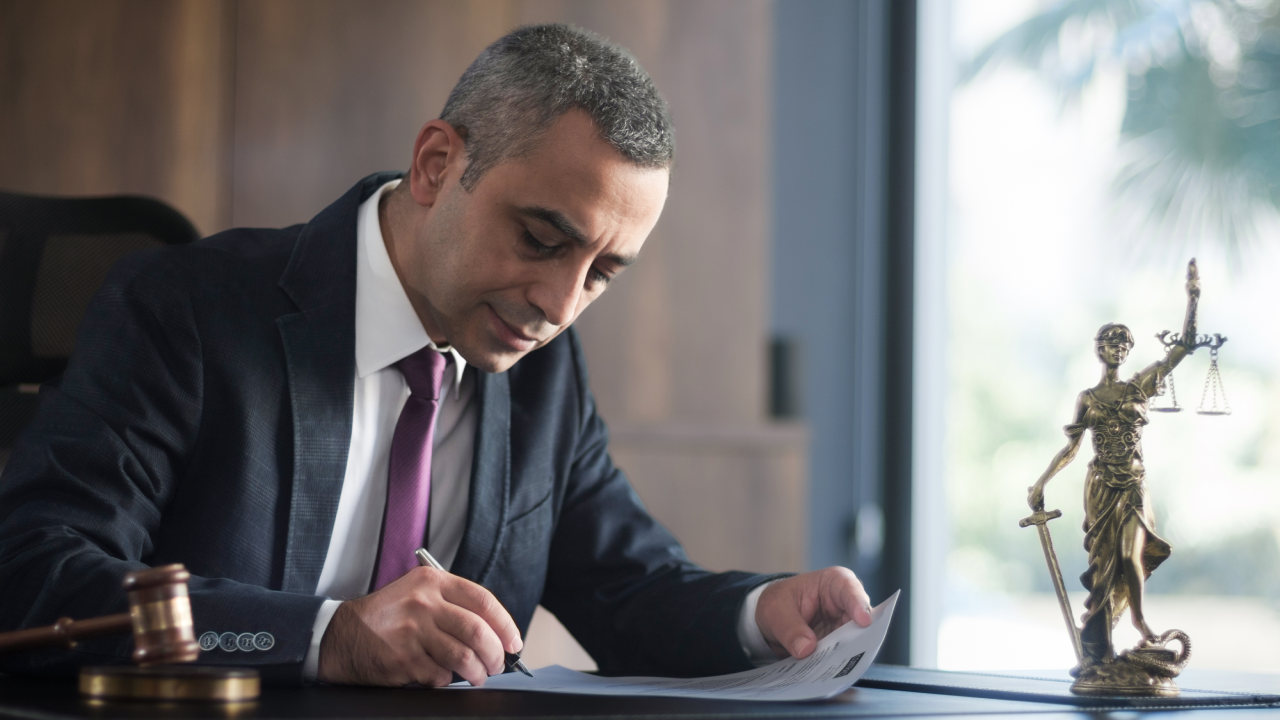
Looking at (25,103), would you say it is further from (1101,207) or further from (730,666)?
(1101,207)

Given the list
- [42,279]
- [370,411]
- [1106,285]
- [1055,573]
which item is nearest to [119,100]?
[42,279]

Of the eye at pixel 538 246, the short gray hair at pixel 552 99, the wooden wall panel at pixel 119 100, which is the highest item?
the wooden wall panel at pixel 119 100

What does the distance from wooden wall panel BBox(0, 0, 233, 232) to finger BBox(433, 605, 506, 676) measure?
77.6 inches

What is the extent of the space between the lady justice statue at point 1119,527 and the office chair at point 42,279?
119cm

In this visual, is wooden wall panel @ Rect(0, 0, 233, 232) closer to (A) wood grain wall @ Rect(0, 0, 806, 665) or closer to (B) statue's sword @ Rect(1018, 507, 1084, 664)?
(A) wood grain wall @ Rect(0, 0, 806, 665)

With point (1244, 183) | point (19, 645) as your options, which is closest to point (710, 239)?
point (1244, 183)

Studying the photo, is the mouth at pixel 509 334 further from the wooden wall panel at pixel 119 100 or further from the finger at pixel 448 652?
the wooden wall panel at pixel 119 100

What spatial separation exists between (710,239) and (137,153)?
55.9 inches

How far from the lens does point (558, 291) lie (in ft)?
3.97

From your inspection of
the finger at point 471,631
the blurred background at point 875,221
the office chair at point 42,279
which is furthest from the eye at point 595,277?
the blurred background at point 875,221

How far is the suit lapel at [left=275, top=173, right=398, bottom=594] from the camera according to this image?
1.19 meters

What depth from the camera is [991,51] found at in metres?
3.23

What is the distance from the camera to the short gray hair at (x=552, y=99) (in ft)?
3.91

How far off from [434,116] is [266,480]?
167cm
